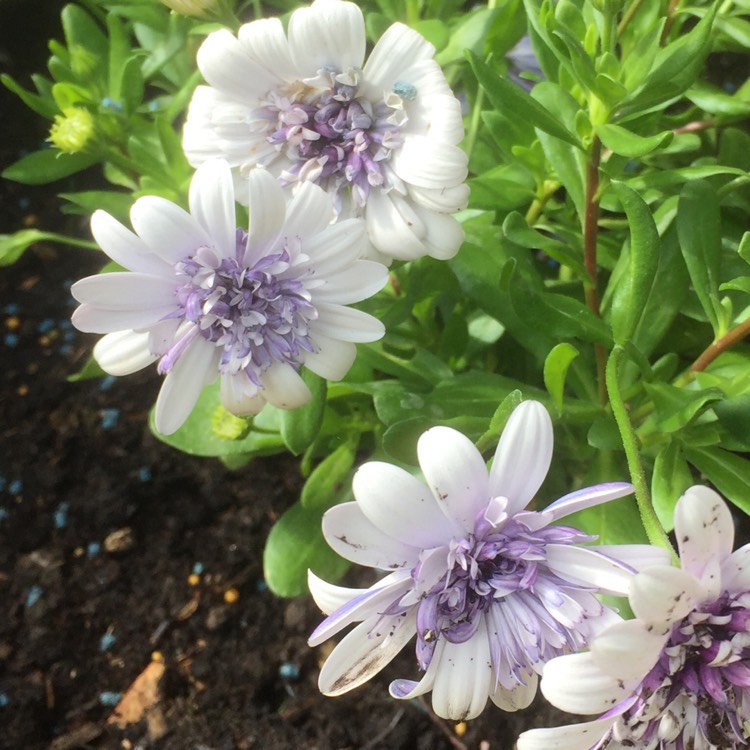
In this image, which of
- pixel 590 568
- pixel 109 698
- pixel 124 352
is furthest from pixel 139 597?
pixel 590 568

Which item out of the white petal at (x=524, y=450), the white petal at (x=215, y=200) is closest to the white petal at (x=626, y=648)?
the white petal at (x=524, y=450)

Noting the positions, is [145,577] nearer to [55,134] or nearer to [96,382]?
[96,382]

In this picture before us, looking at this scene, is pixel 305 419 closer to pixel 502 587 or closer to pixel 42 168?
pixel 502 587

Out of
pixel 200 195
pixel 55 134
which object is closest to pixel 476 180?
pixel 200 195

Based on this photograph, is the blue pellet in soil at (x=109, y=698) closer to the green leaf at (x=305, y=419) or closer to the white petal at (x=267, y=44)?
the green leaf at (x=305, y=419)

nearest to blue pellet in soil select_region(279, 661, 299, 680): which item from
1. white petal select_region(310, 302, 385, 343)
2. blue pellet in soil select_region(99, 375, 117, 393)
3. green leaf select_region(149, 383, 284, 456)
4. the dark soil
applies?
the dark soil

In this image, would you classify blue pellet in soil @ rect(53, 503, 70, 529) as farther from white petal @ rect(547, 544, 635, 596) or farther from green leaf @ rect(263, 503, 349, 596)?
white petal @ rect(547, 544, 635, 596)
